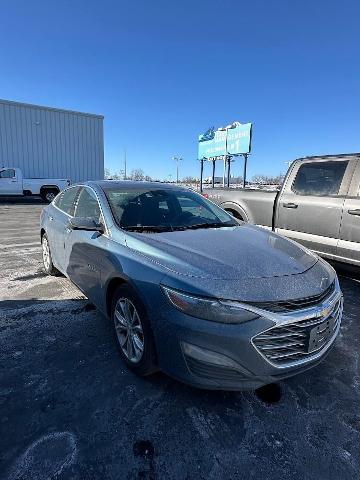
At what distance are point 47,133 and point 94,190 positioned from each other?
24797 millimetres

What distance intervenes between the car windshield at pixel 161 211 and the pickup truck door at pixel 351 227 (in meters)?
1.82

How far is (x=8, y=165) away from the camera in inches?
939

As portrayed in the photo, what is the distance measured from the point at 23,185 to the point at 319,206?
20281 millimetres

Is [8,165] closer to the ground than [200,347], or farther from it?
farther from it

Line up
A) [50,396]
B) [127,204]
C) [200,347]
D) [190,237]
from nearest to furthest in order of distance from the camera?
[200,347]
[50,396]
[190,237]
[127,204]

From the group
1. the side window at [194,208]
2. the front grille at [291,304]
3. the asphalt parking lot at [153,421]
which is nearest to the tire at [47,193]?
the side window at [194,208]

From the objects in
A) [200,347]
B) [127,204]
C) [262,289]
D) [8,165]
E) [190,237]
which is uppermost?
[8,165]

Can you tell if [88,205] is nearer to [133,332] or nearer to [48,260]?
[133,332]

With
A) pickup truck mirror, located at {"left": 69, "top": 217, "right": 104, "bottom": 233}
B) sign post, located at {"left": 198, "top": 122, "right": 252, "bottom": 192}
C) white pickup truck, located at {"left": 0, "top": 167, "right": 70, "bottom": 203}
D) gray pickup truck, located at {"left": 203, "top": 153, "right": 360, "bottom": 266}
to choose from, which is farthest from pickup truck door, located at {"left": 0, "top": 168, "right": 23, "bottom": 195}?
pickup truck mirror, located at {"left": 69, "top": 217, "right": 104, "bottom": 233}

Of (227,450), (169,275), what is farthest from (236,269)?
(227,450)

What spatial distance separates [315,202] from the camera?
193 inches

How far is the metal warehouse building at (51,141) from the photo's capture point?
23859mm

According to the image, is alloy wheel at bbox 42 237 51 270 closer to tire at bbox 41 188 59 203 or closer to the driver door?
the driver door

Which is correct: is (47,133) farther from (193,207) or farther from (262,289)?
(262,289)
